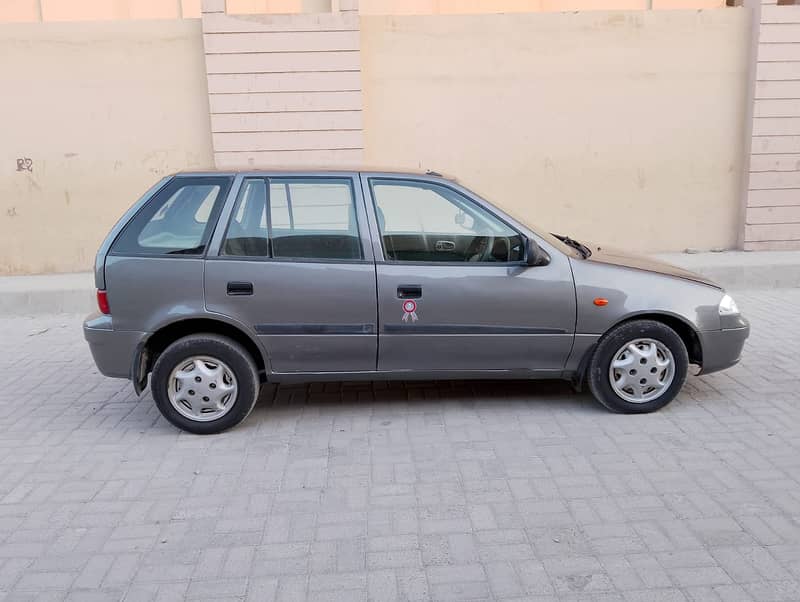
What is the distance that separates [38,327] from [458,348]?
5.50 metres

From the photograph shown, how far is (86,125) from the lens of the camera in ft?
29.7

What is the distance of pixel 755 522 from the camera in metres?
3.29

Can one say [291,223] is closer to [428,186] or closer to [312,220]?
[312,220]

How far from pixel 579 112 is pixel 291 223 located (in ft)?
20.4

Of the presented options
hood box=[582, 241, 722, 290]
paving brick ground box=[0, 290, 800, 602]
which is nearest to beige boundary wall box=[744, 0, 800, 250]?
paving brick ground box=[0, 290, 800, 602]

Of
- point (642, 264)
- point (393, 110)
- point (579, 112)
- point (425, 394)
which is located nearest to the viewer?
point (642, 264)

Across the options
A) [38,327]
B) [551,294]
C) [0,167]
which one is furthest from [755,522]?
[0,167]

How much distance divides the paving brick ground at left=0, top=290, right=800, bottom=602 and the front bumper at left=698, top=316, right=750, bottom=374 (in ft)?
1.09

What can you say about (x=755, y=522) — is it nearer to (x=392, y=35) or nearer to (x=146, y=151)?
(x=392, y=35)

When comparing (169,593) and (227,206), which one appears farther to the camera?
(227,206)

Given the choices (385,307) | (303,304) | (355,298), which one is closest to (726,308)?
(385,307)

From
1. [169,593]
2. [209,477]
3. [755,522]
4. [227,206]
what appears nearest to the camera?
[169,593]

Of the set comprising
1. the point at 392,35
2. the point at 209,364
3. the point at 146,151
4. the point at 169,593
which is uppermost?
the point at 392,35

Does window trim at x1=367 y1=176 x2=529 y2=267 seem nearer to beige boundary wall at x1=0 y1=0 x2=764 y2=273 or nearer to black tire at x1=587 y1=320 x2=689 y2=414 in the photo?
black tire at x1=587 y1=320 x2=689 y2=414
